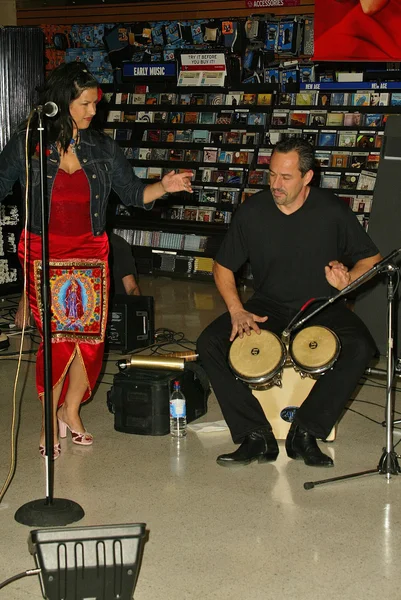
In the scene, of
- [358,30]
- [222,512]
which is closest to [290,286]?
[222,512]

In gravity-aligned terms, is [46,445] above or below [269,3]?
below

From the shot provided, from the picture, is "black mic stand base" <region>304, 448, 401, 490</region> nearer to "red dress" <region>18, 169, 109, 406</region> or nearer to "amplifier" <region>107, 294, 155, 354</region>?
"red dress" <region>18, 169, 109, 406</region>

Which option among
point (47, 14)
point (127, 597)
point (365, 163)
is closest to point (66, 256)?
point (127, 597)

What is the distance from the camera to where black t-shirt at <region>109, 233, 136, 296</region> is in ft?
21.1

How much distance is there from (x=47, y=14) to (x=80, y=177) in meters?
8.15

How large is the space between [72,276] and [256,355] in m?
0.94

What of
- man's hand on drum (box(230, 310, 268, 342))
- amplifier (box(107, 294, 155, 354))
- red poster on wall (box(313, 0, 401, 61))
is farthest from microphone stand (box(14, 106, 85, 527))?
red poster on wall (box(313, 0, 401, 61))

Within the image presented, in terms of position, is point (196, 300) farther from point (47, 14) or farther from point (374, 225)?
point (47, 14)

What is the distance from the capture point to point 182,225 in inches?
388

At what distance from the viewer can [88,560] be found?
2.64m

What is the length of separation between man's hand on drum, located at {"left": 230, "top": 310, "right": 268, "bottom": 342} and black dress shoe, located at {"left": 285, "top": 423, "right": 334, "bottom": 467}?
0.51 metres

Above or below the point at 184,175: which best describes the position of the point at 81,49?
above

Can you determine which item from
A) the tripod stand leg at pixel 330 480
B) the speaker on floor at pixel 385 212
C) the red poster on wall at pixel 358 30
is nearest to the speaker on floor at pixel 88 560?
the tripod stand leg at pixel 330 480

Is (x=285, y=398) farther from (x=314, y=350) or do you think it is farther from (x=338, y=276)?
(x=338, y=276)
